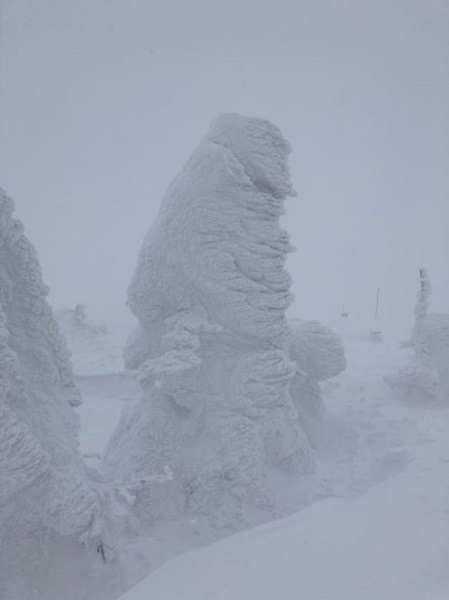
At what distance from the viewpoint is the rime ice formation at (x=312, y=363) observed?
5.86 metres

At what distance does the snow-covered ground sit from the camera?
2.94 metres

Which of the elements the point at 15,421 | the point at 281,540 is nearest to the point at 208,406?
the point at 281,540

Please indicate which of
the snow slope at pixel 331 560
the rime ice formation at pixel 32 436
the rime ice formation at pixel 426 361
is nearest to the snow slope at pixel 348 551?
the snow slope at pixel 331 560

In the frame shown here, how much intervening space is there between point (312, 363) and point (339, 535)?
8.91 ft

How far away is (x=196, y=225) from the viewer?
4.44 metres

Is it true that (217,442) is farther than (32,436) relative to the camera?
Yes

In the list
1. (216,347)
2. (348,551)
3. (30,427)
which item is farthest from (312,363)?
(30,427)

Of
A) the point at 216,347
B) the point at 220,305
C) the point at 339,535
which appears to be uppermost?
the point at 220,305

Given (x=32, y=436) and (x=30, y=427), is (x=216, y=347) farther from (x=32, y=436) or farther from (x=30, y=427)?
(x=32, y=436)

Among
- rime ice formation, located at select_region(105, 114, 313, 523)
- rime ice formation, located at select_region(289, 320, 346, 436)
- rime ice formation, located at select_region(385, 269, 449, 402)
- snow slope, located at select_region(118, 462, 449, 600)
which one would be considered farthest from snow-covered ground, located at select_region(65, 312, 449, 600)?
rime ice formation, located at select_region(385, 269, 449, 402)

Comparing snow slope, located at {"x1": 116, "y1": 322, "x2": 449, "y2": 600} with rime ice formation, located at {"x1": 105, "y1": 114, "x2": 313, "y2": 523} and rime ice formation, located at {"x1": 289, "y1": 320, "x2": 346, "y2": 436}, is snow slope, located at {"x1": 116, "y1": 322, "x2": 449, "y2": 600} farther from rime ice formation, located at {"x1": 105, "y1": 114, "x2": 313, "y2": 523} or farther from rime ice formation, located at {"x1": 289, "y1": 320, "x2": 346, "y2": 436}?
rime ice formation, located at {"x1": 289, "y1": 320, "x2": 346, "y2": 436}

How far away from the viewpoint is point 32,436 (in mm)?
2746

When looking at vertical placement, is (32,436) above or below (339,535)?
above

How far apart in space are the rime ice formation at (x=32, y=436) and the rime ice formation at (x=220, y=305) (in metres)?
1.14
